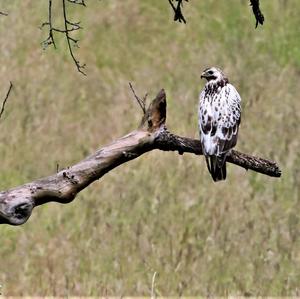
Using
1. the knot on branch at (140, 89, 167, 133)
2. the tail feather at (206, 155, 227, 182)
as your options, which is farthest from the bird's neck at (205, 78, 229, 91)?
the knot on branch at (140, 89, 167, 133)

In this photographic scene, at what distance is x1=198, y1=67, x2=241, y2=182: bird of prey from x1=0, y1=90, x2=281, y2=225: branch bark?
22 cm

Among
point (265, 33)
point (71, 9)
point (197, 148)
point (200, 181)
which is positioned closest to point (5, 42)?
point (71, 9)

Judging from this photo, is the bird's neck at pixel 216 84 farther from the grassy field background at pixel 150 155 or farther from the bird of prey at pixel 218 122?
the grassy field background at pixel 150 155

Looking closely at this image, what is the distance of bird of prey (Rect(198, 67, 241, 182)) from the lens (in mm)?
8367

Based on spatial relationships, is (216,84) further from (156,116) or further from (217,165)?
(156,116)

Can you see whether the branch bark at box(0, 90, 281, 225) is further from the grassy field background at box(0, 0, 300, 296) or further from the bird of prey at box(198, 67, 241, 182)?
the grassy field background at box(0, 0, 300, 296)

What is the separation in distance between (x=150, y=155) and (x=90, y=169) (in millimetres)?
6105

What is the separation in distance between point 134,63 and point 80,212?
17.7ft

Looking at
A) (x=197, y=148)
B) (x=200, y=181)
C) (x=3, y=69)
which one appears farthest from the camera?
(x=3, y=69)

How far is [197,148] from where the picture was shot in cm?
815

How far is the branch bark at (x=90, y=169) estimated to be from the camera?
7.10m

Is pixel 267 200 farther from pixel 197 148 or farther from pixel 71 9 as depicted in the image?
pixel 71 9

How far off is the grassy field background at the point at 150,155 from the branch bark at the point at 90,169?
9.60 ft

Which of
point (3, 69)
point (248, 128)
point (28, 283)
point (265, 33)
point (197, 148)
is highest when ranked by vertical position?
point (265, 33)
